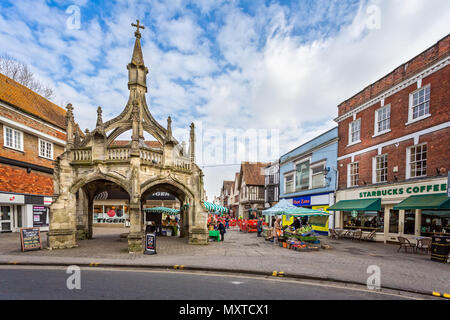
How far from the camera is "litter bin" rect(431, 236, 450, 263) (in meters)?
9.46

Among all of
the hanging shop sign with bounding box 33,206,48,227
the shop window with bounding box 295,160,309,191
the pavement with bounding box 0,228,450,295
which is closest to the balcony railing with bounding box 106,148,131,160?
the pavement with bounding box 0,228,450,295

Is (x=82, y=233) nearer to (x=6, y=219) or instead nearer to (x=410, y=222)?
(x=6, y=219)

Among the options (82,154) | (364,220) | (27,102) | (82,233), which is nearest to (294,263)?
(364,220)

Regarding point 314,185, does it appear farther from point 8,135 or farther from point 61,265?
point 8,135

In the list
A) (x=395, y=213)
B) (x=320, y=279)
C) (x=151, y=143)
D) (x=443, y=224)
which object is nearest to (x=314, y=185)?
(x=395, y=213)

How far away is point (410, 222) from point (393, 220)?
0.99 m

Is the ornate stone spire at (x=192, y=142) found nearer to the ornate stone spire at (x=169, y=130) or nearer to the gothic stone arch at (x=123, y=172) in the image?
the gothic stone arch at (x=123, y=172)

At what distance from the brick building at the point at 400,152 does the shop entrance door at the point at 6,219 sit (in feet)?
82.7

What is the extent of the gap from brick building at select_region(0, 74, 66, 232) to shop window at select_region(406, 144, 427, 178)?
27239 mm

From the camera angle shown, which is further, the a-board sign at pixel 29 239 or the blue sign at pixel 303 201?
the blue sign at pixel 303 201

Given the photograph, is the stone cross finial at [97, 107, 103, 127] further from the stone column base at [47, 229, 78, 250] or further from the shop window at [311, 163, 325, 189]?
the shop window at [311, 163, 325, 189]

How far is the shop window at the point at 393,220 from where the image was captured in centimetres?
1455

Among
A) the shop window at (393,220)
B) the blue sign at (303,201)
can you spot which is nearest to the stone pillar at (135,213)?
the shop window at (393,220)
